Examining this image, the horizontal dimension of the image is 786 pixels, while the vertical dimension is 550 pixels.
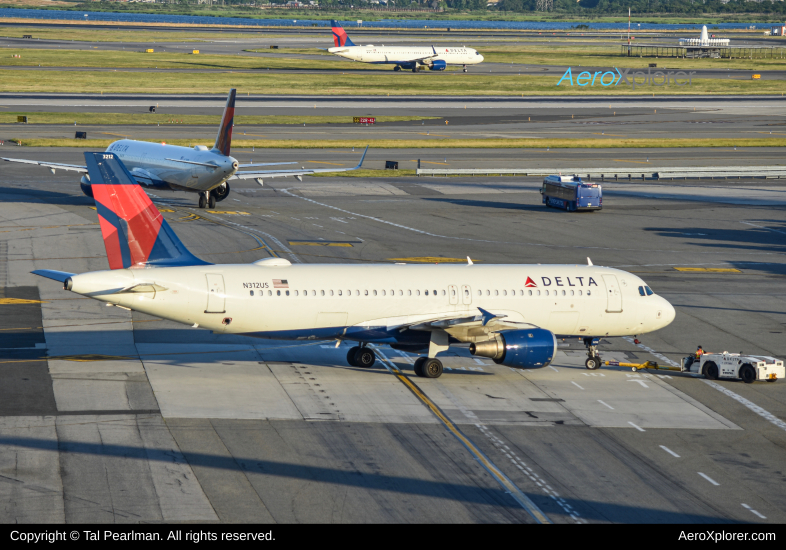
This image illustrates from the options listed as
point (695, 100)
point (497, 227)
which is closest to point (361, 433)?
point (497, 227)

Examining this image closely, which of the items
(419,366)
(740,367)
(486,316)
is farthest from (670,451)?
(419,366)

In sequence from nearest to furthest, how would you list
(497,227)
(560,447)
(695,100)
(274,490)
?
(274,490)
(560,447)
(497,227)
(695,100)

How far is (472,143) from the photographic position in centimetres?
11606

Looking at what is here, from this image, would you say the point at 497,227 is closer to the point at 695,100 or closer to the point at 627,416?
the point at 627,416

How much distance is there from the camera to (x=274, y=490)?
89.2 ft

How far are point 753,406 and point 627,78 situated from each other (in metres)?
164

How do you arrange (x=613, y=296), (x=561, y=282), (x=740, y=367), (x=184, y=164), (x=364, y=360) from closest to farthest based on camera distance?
(x=740, y=367) → (x=364, y=360) → (x=561, y=282) → (x=613, y=296) → (x=184, y=164)

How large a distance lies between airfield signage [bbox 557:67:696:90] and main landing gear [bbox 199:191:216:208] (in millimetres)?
115148

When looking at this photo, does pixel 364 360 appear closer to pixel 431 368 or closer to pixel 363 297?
pixel 431 368

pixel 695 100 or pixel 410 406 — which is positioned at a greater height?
pixel 695 100

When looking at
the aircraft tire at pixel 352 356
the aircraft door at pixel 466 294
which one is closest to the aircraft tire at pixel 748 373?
the aircraft door at pixel 466 294

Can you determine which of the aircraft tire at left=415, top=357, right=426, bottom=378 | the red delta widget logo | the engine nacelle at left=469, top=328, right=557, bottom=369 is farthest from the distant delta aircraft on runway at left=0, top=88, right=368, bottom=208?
the engine nacelle at left=469, top=328, right=557, bottom=369
